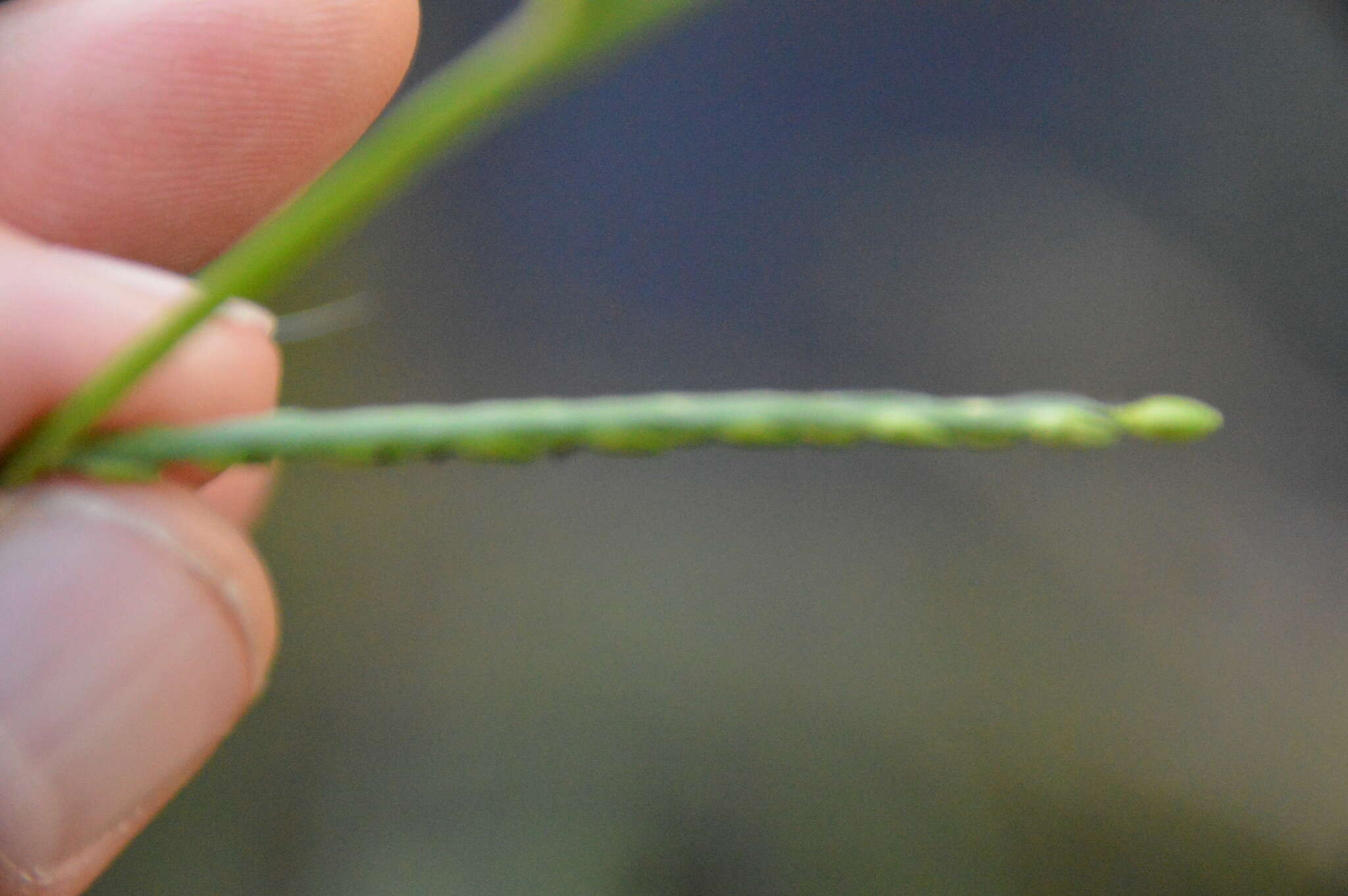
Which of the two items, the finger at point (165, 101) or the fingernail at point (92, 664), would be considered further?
the finger at point (165, 101)

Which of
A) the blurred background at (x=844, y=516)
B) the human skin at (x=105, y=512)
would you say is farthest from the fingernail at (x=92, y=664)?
the blurred background at (x=844, y=516)

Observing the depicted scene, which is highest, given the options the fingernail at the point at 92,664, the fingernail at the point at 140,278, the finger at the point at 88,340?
the fingernail at the point at 140,278

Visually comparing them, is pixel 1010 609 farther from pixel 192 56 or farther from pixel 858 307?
pixel 192 56

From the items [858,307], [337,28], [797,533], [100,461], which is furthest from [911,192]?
[100,461]

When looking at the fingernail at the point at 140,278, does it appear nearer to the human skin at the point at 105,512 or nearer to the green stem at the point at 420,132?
the human skin at the point at 105,512

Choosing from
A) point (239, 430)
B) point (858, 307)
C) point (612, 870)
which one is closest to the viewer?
point (239, 430)

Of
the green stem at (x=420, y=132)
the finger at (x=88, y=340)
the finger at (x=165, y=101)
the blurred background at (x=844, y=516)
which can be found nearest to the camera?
the green stem at (x=420, y=132)

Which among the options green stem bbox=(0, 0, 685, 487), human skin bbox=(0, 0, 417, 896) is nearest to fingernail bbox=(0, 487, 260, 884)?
human skin bbox=(0, 0, 417, 896)
